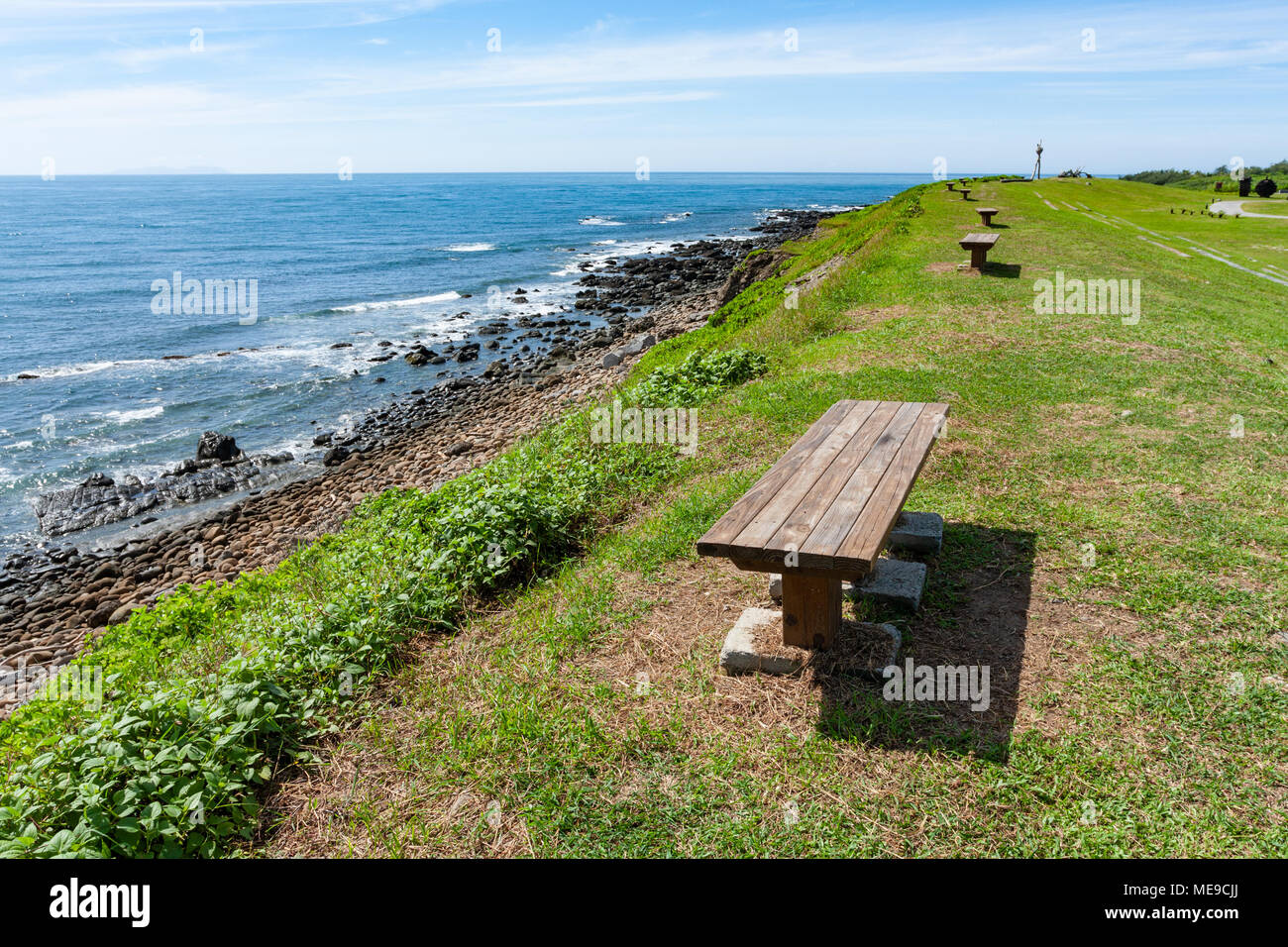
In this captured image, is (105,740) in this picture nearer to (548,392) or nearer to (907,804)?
(907,804)

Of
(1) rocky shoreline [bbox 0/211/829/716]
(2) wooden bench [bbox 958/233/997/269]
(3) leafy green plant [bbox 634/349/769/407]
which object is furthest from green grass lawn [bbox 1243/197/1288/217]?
(3) leafy green plant [bbox 634/349/769/407]

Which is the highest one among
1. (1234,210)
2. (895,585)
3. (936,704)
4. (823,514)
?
(1234,210)

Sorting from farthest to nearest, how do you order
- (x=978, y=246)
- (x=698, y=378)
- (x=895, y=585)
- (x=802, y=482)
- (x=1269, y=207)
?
(x=1269, y=207)
(x=978, y=246)
(x=698, y=378)
(x=895, y=585)
(x=802, y=482)

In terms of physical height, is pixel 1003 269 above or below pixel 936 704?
above

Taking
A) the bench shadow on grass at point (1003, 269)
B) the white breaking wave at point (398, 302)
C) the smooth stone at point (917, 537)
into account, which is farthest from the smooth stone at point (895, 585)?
the white breaking wave at point (398, 302)

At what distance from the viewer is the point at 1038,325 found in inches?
455

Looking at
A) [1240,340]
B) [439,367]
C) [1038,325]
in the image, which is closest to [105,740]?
[1038,325]

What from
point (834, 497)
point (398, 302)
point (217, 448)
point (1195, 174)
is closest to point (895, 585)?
point (834, 497)

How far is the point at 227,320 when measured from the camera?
33344 millimetres

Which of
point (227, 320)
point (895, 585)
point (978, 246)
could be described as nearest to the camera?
point (895, 585)

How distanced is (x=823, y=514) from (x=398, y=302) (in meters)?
36.3

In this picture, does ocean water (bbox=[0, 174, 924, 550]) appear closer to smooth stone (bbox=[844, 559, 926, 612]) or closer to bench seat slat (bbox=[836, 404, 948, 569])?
smooth stone (bbox=[844, 559, 926, 612])

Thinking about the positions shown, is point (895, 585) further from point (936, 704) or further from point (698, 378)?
point (698, 378)

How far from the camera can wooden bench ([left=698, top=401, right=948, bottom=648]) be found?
358cm
